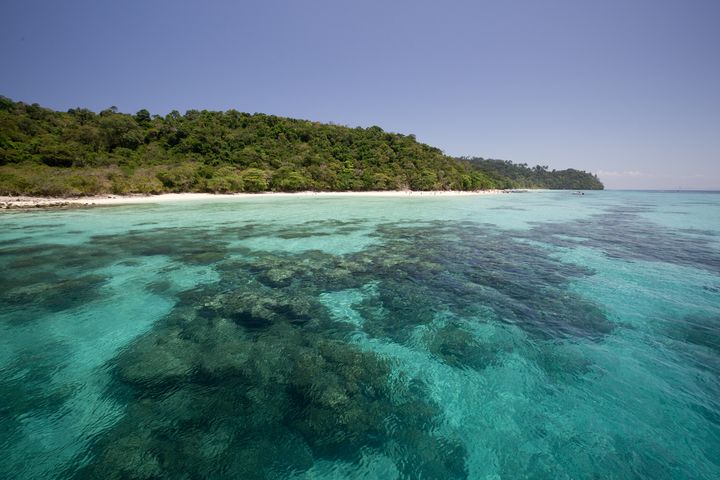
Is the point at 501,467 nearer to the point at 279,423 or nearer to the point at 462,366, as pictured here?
the point at 462,366

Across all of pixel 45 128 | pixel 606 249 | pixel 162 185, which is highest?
pixel 45 128

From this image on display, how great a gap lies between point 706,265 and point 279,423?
17346 millimetres

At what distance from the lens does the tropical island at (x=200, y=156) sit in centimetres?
3847

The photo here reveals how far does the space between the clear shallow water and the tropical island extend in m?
34.5

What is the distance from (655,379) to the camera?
5.11 metres

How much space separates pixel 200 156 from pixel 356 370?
215 ft

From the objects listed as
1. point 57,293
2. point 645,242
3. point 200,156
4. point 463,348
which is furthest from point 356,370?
point 200,156

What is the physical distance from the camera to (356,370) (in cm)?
520

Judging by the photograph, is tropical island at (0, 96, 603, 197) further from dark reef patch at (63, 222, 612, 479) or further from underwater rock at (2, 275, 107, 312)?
dark reef patch at (63, 222, 612, 479)

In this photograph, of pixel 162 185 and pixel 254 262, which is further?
pixel 162 185

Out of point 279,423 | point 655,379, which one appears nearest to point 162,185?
point 279,423

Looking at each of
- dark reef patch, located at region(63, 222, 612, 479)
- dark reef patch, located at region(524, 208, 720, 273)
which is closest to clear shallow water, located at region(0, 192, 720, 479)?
dark reef patch, located at region(63, 222, 612, 479)

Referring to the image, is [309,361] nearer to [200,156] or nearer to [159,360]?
[159,360]

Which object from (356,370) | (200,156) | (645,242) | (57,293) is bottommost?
(645,242)
